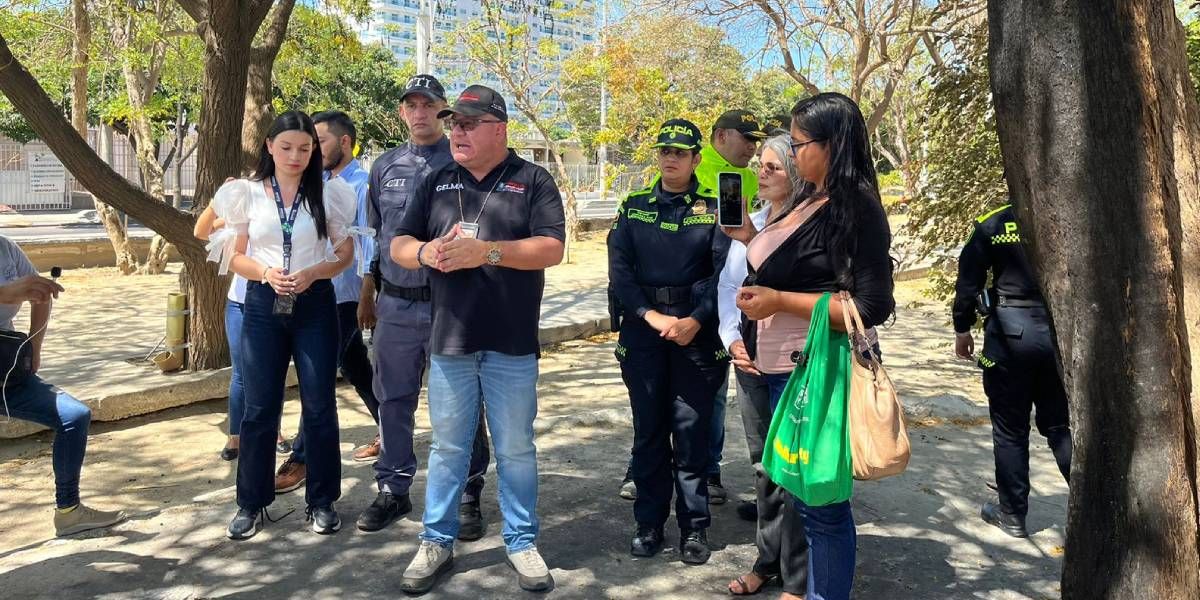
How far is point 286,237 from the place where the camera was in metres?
4.35

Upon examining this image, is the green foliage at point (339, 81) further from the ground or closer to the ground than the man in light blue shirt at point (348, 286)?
further from the ground

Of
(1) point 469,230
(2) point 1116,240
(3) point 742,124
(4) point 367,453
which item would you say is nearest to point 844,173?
(2) point 1116,240

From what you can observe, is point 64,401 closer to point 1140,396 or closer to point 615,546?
point 615,546

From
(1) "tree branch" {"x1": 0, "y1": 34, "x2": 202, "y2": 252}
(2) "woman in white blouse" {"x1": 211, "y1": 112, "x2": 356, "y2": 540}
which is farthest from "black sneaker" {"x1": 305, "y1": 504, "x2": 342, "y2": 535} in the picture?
(1) "tree branch" {"x1": 0, "y1": 34, "x2": 202, "y2": 252}

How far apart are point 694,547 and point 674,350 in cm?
85

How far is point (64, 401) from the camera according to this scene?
4.52 m

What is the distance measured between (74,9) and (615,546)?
12683 mm

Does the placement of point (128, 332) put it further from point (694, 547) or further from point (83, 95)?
point (694, 547)

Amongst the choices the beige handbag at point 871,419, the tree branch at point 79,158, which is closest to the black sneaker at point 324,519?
the beige handbag at point 871,419

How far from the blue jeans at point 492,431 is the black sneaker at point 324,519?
69 centimetres

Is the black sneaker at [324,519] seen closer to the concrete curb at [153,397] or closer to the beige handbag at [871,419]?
the beige handbag at [871,419]

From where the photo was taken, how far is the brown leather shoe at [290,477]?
4984 millimetres

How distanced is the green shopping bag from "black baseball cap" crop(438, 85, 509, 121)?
1500 mm

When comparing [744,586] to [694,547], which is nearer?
[744,586]
